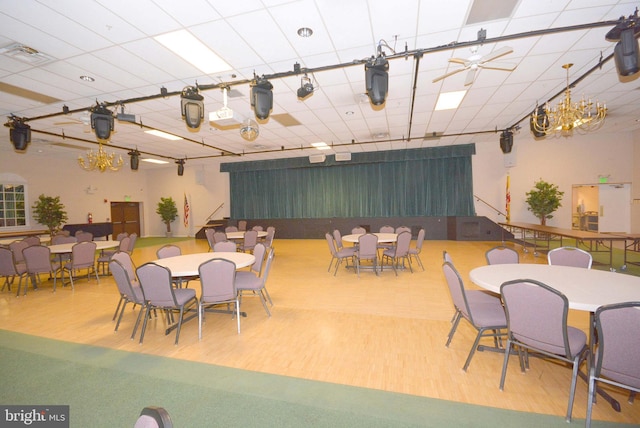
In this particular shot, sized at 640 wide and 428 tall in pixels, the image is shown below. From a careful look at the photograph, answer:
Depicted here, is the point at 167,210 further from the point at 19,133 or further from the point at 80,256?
the point at 80,256

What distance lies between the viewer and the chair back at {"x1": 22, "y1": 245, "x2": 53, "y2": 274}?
204 inches

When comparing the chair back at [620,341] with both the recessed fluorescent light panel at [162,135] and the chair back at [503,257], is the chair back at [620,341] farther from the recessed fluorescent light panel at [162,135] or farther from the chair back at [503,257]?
the recessed fluorescent light panel at [162,135]

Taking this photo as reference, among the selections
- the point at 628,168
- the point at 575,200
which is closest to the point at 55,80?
the point at 628,168

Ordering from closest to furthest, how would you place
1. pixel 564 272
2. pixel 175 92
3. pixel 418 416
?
pixel 418 416, pixel 564 272, pixel 175 92

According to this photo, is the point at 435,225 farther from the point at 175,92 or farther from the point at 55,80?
the point at 55,80

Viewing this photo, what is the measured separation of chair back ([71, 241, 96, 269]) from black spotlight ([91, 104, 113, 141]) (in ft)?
6.94

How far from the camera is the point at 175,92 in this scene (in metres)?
5.08

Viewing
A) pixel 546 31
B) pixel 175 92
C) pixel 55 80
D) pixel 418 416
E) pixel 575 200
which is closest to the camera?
pixel 418 416

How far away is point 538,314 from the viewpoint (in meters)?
2.04

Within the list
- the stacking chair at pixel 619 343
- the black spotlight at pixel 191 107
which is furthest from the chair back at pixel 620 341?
the black spotlight at pixel 191 107

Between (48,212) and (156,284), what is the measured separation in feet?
36.1

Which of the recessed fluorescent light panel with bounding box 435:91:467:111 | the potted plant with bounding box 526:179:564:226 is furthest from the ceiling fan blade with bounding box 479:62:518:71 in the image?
the potted plant with bounding box 526:179:564:226

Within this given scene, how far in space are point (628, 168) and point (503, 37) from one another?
403 inches

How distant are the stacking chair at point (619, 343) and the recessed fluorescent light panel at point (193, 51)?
15.8ft
